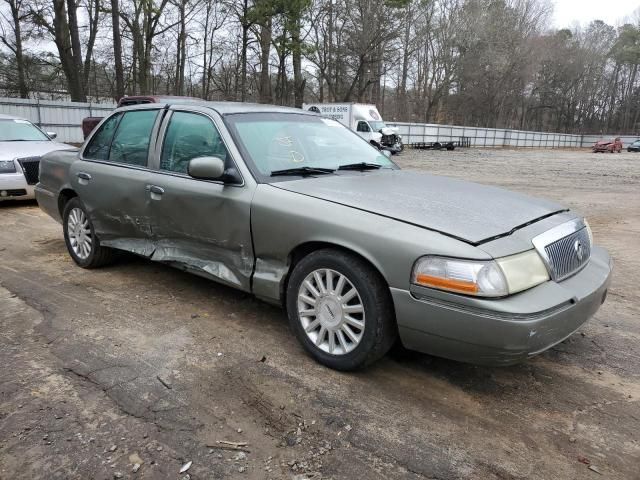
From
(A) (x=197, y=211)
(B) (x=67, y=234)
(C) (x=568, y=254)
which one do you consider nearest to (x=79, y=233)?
(B) (x=67, y=234)

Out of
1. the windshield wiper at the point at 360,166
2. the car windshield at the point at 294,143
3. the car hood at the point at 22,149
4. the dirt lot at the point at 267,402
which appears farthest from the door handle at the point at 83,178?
the car hood at the point at 22,149

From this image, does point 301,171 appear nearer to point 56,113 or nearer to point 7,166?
point 7,166

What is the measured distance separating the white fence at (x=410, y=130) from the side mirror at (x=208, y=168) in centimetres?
2031

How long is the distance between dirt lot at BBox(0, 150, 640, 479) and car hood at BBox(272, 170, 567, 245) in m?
0.96

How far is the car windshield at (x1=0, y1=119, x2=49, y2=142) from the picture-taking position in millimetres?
9086

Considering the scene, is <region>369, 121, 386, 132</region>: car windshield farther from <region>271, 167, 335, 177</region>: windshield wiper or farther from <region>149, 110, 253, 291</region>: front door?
<region>271, 167, 335, 177</region>: windshield wiper

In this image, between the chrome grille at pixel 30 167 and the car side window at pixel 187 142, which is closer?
the car side window at pixel 187 142

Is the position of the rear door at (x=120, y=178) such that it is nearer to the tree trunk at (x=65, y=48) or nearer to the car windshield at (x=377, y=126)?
the tree trunk at (x=65, y=48)

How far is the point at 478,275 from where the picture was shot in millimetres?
2496

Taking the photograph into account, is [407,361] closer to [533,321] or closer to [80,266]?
[533,321]

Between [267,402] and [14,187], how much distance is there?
7.33 meters

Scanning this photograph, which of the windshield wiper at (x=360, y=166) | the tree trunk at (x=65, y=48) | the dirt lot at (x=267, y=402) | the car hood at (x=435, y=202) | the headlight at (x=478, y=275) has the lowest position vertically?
the dirt lot at (x=267, y=402)

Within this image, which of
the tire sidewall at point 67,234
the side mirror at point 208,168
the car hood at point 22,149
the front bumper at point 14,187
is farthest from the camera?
the car hood at point 22,149

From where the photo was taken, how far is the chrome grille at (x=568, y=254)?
280 cm
